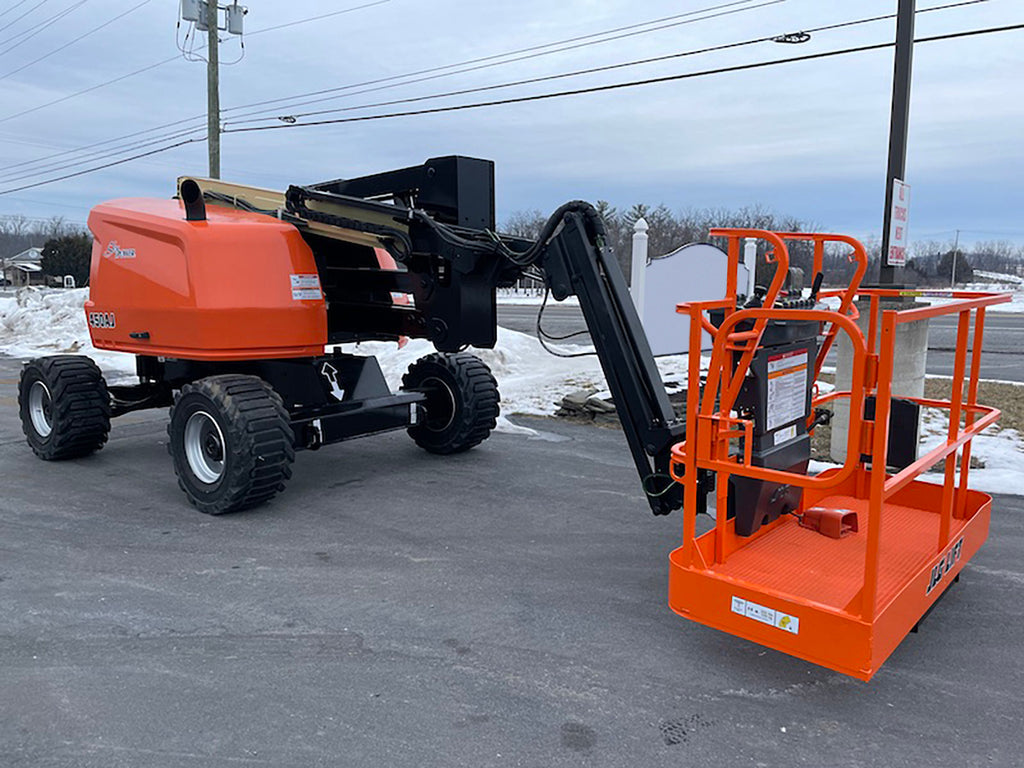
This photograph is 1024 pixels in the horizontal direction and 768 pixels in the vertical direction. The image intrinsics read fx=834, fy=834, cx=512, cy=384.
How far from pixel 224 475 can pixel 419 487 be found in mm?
1599

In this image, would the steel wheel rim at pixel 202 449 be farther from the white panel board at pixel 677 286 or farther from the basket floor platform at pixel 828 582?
the white panel board at pixel 677 286

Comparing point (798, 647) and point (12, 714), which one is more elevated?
point (798, 647)

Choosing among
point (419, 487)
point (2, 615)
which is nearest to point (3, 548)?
point (2, 615)

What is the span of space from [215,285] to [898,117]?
6.25 m

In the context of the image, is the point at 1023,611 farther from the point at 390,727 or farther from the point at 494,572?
the point at 390,727

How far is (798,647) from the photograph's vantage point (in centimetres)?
348

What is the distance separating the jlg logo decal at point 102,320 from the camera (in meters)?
7.22

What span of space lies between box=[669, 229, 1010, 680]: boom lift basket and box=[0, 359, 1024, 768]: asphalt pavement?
0.97 ft

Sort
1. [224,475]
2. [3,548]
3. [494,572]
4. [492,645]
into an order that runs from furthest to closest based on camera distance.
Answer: [224,475], [3,548], [494,572], [492,645]

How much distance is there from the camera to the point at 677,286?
11.6 meters

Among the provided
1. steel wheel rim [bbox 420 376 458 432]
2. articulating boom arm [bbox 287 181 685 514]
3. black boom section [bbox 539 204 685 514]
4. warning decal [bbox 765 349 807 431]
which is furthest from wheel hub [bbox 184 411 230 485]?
warning decal [bbox 765 349 807 431]

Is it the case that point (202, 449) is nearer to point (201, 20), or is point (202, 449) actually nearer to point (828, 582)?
point (828, 582)

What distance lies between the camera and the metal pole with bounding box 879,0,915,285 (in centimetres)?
764

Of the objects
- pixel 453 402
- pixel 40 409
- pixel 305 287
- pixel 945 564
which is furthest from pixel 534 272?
pixel 40 409
